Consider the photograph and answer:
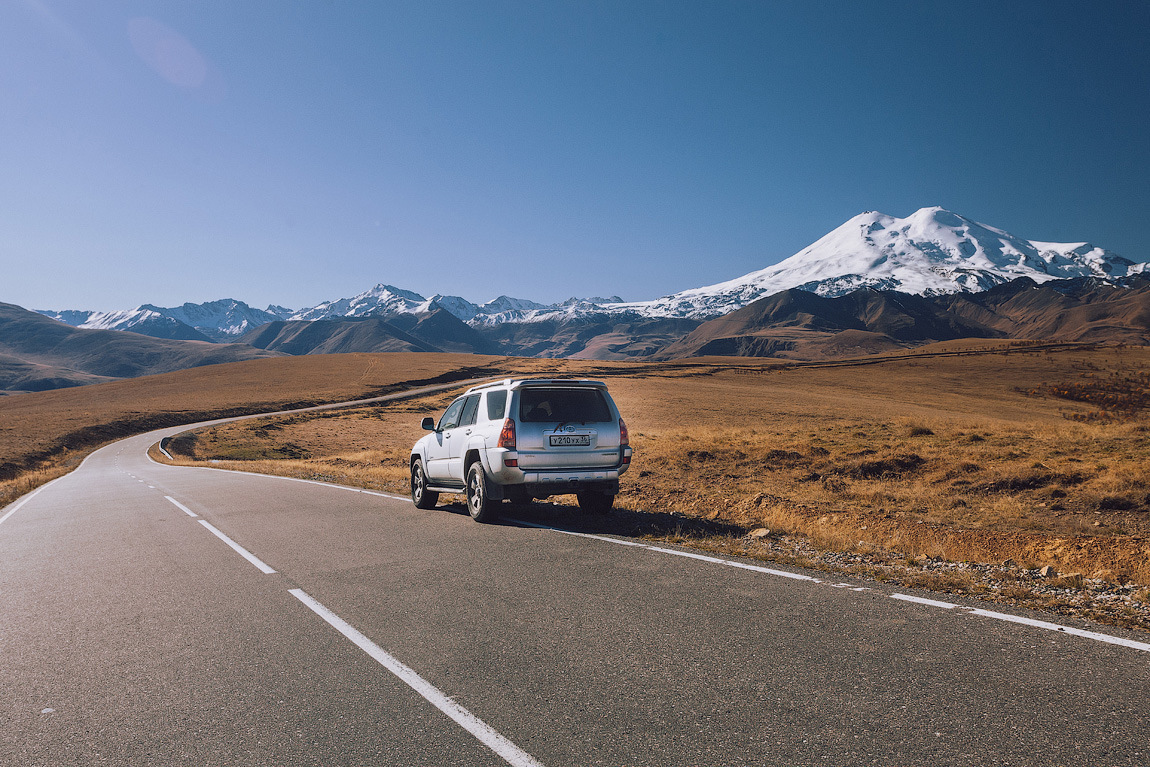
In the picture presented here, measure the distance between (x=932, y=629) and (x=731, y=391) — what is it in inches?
2465

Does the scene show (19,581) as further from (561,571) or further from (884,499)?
(884,499)

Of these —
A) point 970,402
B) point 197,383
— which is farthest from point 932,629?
point 197,383

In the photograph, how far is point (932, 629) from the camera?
489cm

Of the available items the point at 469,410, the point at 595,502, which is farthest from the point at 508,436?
the point at 595,502

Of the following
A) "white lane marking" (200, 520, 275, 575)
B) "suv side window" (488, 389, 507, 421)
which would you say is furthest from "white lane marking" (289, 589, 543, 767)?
"suv side window" (488, 389, 507, 421)

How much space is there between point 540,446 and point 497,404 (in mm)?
1242

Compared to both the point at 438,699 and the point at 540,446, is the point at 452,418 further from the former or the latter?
the point at 438,699

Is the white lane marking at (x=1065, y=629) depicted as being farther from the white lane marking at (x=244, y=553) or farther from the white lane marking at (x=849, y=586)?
the white lane marking at (x=244, y=553)

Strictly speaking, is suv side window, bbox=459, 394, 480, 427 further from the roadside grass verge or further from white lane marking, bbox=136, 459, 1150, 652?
the roadside grass verge

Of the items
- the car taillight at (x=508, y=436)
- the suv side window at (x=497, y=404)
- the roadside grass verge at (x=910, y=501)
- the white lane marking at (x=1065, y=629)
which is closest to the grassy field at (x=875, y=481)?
the roadside grass verge at (x=910, y=501)

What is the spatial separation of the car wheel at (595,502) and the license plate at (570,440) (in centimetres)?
101

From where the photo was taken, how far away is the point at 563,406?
34.9 ft

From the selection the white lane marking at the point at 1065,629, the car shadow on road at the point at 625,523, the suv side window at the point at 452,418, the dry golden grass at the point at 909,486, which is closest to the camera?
the white lane marking at the point at 1065,629

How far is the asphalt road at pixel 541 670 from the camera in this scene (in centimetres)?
337
